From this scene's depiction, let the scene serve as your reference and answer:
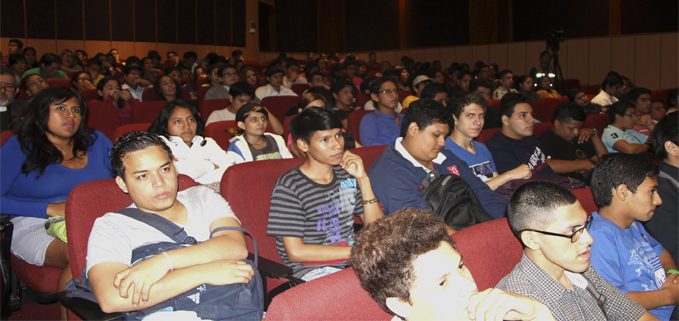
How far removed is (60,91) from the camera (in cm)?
239

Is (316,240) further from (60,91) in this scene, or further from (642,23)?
(642,23)

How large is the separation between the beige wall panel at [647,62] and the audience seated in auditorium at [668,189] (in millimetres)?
8552

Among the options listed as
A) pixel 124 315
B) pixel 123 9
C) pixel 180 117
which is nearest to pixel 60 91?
pixel 180 117

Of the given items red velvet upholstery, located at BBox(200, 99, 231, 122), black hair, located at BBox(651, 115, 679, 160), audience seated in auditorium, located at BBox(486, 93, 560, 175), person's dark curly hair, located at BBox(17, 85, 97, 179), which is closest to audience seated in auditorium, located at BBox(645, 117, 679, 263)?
black hair, located at BBox(651, 115, 679, 160)

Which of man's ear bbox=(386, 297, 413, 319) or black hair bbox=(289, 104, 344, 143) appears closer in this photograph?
man's ear bbox=(386, 297, 413, 319)

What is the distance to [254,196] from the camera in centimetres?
208

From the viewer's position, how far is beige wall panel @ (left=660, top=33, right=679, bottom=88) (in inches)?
362

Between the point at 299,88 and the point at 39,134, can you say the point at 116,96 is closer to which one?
the point at 299,88

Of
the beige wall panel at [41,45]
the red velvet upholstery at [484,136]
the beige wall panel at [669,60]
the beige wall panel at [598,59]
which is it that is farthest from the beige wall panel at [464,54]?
the beige wall panel at [41,45]

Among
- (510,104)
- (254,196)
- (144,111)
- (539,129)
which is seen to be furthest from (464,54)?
(254,196)

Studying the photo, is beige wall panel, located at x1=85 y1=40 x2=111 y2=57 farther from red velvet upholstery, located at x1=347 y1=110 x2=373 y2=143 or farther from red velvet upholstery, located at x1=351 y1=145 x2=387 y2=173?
red velvet upholstery, located at x1=351 y1=145 x2=387 y2=173

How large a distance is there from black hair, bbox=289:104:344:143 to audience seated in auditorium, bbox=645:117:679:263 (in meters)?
1.47

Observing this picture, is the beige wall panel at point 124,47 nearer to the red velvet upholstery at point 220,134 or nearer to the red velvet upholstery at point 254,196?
the red velvet upholstery at point 220,134

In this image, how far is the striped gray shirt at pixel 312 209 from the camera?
1897 millimetres
